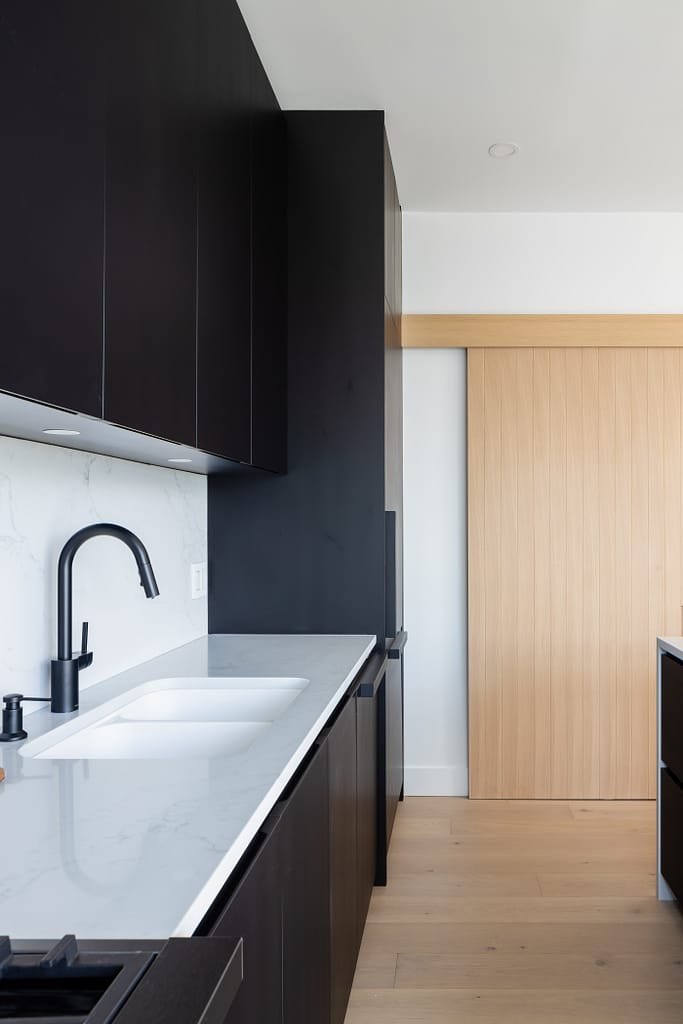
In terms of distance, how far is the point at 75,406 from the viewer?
1.12 metres

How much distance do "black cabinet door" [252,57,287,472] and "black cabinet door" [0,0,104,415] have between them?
114cm

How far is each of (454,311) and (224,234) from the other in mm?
2103

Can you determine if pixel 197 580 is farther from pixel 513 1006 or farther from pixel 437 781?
pixel 437 781

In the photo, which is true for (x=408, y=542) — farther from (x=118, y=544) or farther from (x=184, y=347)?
(x=184, y=347)

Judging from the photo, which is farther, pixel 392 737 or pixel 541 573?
pixel 541 573

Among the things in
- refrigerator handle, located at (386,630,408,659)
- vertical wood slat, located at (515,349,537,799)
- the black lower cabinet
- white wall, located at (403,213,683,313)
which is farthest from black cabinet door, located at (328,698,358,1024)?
white wall, located at (403,213,683,313)

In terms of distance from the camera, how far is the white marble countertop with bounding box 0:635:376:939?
79 centimetres

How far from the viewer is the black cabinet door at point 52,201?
3.11 ft

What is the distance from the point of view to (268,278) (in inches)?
98.9

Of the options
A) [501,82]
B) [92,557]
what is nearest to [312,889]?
[92,557]

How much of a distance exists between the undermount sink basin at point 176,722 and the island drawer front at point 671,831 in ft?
4.41

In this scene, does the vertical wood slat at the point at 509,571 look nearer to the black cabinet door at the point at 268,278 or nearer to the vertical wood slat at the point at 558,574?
the vertical wood slat at the point at 558,574

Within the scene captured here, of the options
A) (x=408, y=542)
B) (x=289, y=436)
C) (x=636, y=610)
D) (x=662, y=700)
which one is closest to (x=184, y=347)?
(x=289, y=436)

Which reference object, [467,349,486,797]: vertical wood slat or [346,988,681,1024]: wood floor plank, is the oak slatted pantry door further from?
[346,988,681,1024]: wood floor plank
